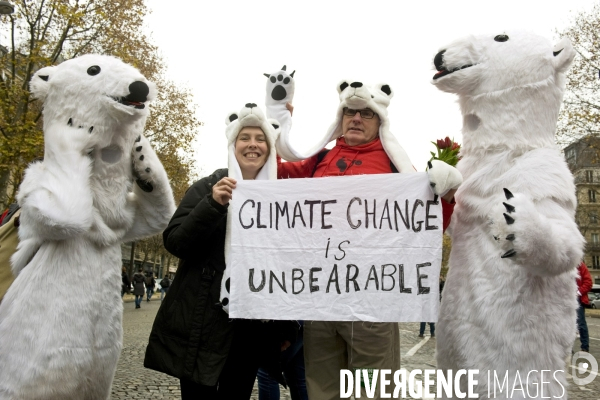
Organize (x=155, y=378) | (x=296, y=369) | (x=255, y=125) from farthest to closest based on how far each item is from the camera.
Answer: (x=155, y=378) → (x=296, y=369) → (x=255, y=125)

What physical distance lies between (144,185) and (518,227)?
7.64 feet

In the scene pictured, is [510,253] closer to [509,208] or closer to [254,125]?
[509,208]

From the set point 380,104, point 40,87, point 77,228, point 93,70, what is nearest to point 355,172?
point 380,104

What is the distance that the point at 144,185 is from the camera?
11.7 feet

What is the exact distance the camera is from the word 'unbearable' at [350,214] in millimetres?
3045

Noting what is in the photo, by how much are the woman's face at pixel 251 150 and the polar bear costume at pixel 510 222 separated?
1154mm

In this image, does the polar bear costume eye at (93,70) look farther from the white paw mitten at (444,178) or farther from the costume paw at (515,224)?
the costume paw at (515,224)

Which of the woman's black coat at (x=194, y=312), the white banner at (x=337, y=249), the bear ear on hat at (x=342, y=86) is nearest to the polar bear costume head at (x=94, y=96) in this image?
the woman's black coat at (x=194, y=312)

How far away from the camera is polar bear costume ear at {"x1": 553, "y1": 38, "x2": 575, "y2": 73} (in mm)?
3039

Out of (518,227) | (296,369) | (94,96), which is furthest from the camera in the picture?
(296,369)

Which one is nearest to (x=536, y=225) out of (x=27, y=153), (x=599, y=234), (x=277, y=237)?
(x=277, y=237)

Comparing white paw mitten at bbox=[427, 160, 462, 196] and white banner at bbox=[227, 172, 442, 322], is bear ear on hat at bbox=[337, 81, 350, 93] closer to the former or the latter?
white banner at bbox=[227, 172, 442, 322]

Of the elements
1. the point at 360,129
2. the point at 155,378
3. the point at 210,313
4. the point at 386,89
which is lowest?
the point at 155,378

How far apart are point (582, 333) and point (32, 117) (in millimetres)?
15066
